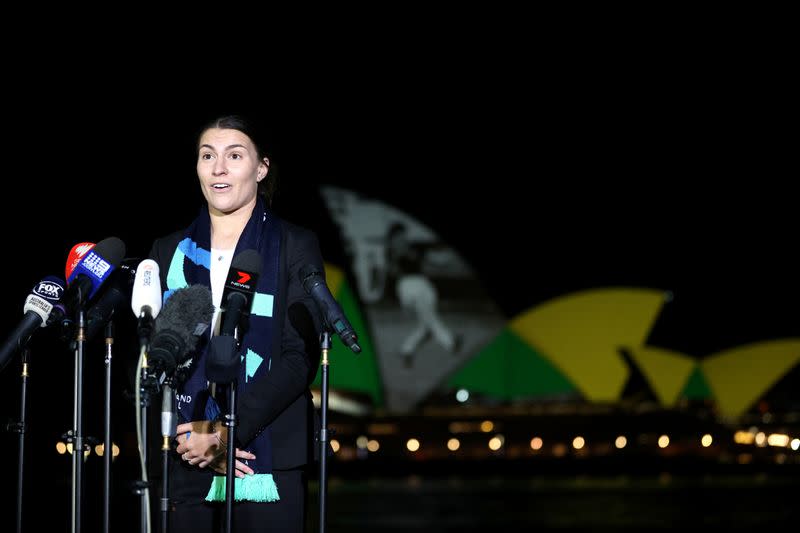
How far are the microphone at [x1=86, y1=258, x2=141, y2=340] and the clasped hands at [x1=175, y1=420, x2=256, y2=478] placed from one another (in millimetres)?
292

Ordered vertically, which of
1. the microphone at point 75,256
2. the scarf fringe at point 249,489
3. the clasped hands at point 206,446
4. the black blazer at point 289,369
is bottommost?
the scarf fringe at point 249,489

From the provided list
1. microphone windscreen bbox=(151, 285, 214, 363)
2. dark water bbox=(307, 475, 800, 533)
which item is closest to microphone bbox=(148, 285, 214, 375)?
microphone windscreen bbox=(151, 285, 214, 363)

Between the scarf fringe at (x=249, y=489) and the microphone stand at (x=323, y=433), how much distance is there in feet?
0.32

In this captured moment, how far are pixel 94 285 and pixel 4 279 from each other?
19.1 ft

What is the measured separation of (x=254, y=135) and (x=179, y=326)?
600 mm

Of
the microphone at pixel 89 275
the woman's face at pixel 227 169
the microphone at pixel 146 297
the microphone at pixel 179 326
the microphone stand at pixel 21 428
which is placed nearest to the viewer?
the microphone at pixel 179 326

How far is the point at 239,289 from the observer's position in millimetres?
2029

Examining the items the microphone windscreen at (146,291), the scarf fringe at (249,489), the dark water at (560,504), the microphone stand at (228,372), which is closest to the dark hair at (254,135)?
the microphone windscreen at (146,291)

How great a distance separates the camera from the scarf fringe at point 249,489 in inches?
83.7

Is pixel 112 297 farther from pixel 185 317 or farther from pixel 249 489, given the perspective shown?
pixel 249 489

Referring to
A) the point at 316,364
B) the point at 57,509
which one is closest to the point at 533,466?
the point at 57,509

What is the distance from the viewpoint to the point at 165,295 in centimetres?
223

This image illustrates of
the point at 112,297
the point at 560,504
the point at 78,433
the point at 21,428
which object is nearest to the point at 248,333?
the point at 112,297

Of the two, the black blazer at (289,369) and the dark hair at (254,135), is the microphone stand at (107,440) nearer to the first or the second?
the black blazer at (289,369)
